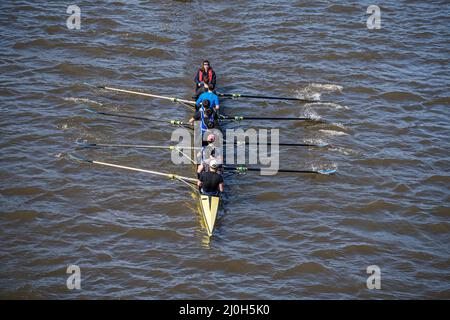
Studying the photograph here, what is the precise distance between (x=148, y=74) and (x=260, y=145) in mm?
8058

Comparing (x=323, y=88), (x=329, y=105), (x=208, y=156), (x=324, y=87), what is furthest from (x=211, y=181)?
(x=324, y=87)

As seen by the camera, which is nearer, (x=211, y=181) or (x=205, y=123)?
(x=211, y=181)

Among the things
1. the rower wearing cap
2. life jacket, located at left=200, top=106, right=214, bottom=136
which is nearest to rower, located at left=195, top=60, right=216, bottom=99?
the rower wearing cap

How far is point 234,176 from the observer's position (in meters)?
21.3

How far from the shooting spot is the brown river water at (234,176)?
1691 cm

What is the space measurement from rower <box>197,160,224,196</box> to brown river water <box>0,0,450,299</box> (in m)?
1.08

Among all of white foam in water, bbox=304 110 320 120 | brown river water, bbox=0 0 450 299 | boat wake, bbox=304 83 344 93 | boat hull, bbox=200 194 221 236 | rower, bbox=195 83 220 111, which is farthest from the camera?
boat wake, bbox=304 83 344 93

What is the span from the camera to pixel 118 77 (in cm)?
2720

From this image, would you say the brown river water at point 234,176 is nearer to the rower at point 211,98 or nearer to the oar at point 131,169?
the oar at point 131,169

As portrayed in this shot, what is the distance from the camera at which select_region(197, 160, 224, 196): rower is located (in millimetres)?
18422

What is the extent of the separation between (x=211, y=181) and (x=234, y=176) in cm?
299

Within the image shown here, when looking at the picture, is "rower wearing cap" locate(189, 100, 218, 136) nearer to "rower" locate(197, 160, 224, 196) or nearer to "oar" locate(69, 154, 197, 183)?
"oar" locate(69, 154, 197, 183)

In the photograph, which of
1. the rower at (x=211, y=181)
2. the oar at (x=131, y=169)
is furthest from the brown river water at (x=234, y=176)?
the rower at (x=211, y=181)

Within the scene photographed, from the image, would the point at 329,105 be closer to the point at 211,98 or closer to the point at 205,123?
the point at 211,98
